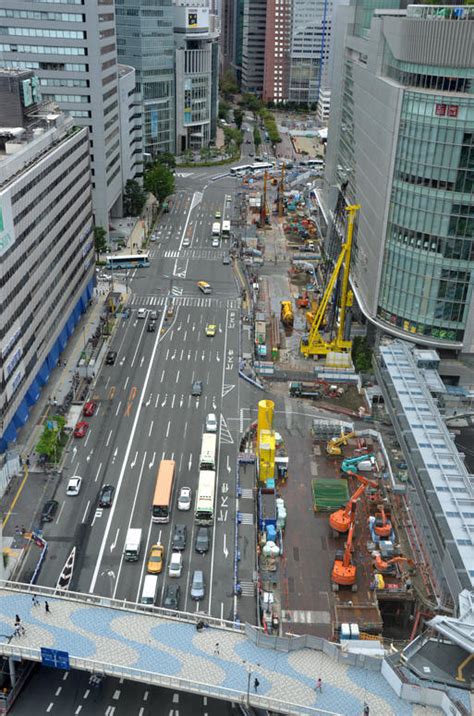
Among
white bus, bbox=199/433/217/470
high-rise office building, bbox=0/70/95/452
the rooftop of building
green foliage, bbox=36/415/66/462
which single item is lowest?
white bus, bbox=199/433/217/470

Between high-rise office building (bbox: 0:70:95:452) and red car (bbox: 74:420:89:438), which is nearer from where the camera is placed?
high-rise office building (bbox: 0:70:95:452)

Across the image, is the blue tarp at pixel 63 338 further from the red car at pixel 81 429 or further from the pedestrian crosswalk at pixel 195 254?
the pedestrian crosswalk at pixel 195 254

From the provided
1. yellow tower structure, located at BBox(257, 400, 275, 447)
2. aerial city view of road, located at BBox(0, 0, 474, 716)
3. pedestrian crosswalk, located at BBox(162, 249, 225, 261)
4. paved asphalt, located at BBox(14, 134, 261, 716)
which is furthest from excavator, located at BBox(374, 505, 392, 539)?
pedestrian crosswalk, located at BBox(162, 249, 225, 261)

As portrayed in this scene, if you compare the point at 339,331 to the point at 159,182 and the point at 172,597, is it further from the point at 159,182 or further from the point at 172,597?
the point at 159,182

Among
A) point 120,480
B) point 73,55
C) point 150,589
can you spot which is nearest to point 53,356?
point 120,480

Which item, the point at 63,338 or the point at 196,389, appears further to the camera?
the point at 63,338

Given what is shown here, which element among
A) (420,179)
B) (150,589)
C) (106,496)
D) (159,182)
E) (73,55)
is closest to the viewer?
(150,589)

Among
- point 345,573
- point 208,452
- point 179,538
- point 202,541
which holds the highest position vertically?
point 208,452

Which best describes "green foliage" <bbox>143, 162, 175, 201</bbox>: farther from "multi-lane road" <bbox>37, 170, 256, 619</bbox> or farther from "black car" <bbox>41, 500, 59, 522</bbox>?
"black car" <bbox>41, 500, 59, 522</bbox>
